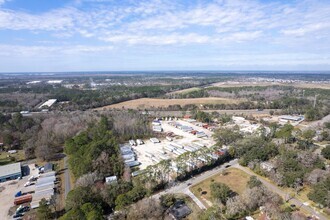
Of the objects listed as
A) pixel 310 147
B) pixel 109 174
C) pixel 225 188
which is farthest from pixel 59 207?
pixel 310 147

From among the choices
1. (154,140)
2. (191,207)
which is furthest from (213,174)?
(154,140)

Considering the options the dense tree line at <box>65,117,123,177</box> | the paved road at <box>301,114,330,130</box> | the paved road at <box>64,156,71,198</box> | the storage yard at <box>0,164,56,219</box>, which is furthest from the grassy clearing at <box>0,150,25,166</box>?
the paved road at <box>301,114,330,130</box>

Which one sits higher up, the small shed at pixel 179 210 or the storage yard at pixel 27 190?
the small shed at pixel 179 210

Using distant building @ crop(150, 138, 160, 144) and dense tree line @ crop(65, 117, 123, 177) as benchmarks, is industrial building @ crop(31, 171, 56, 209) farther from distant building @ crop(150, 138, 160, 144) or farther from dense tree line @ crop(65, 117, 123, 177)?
distant building @ crop(150, 138, 160, 144)

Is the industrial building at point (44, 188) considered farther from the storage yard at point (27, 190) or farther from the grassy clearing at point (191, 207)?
the grassy clearing at point (191, 207)

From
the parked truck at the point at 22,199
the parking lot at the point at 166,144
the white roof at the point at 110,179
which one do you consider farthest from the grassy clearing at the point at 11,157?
the parking lot at the point at 166,144

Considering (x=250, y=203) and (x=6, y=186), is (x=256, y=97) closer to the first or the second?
(x=250, y=203)

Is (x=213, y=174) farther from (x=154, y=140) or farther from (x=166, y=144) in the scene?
(x=154, y=140)
